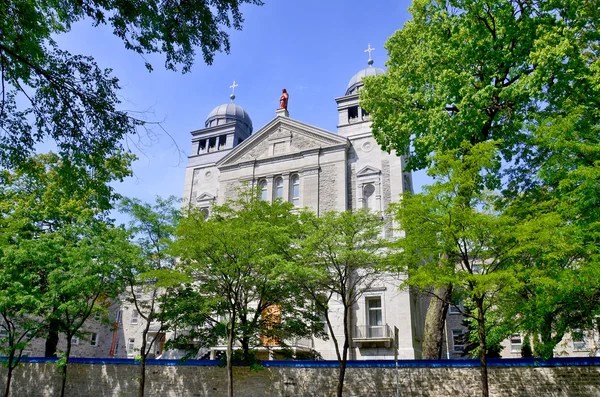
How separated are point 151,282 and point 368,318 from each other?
38.7ft

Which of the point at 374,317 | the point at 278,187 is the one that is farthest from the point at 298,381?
the point at 278,187

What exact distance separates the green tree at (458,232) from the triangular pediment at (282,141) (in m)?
15.6

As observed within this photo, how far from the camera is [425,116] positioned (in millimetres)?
16359

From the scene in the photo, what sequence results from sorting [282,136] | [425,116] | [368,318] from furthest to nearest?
[282,136] < [368,318] < [425,116]

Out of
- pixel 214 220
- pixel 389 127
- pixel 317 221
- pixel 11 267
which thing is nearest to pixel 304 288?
pixel 317 221

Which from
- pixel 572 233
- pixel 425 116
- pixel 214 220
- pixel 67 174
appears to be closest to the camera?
pixel 67 174

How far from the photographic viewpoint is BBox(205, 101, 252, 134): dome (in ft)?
125

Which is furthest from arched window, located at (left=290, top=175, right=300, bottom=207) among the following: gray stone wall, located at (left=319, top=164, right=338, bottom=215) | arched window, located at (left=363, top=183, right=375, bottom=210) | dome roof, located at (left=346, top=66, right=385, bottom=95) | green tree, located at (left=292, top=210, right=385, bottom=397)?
green tree, located at (left=292, top=210, right=385, bottom=397)

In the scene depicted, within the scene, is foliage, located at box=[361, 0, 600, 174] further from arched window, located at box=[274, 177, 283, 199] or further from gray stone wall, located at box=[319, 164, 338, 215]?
arched window, located at box=[274, 177, 283, 199]

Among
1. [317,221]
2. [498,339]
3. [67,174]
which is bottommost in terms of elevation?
[498,339]

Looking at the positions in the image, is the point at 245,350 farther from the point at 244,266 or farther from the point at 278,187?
the point at 278,187

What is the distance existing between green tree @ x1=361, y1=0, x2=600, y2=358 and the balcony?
296 inches

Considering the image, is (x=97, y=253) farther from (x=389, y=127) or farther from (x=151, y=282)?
(x=389, y=127)

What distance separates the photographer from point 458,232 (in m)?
12.0
